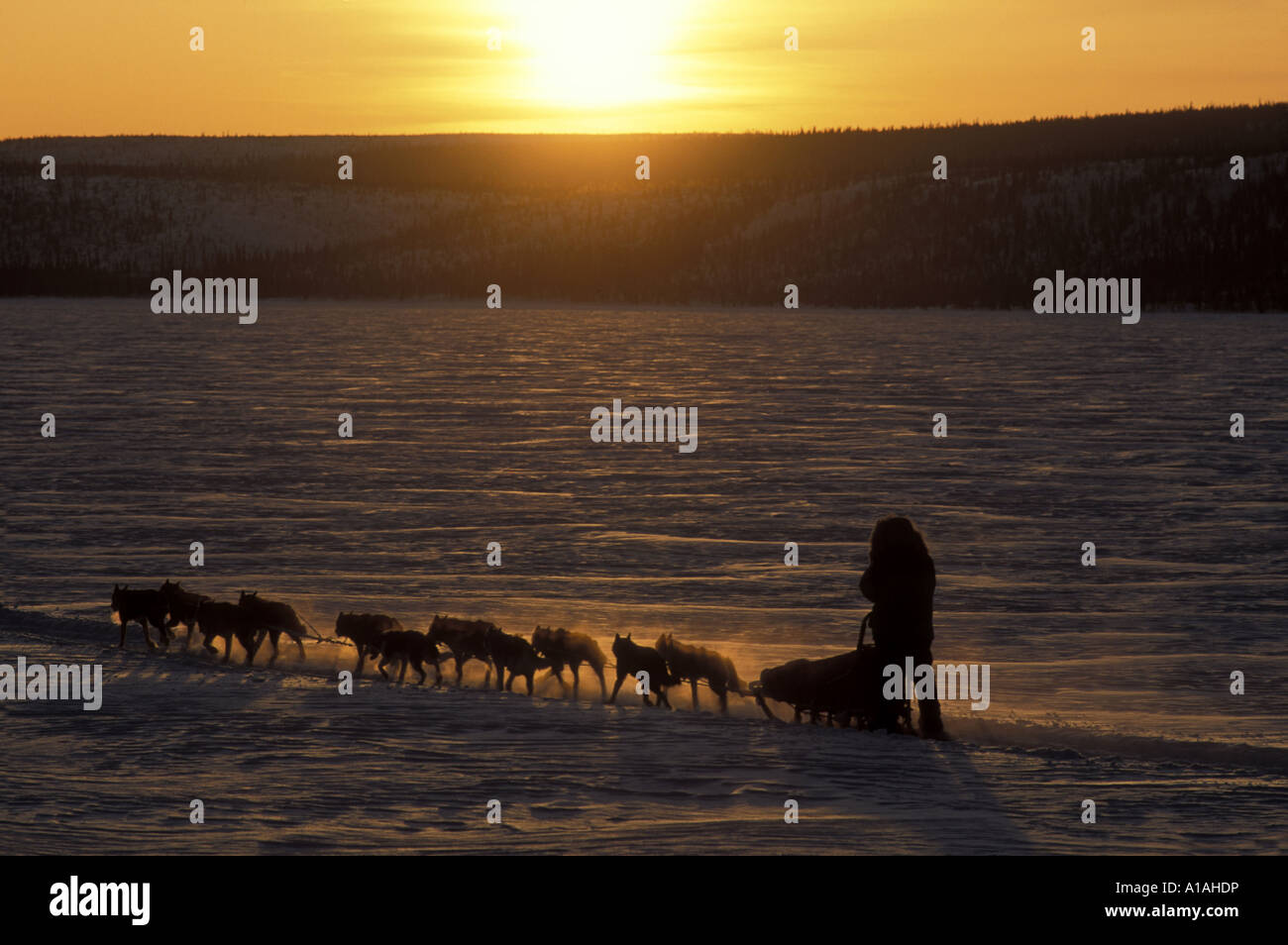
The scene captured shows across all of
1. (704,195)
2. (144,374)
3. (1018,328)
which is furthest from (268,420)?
(704,195)

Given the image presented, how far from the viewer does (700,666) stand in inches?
403

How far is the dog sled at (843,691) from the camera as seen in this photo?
32.0 feet

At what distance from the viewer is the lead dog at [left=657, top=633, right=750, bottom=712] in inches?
403

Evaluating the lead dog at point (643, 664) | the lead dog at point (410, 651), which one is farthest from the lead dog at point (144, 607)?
the lead dog at point (643, 664)

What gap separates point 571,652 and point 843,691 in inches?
79.2

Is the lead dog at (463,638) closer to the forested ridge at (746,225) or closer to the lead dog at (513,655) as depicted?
the lead dog at (513,655)

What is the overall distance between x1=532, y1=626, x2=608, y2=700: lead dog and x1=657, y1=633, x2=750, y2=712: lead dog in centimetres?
57
